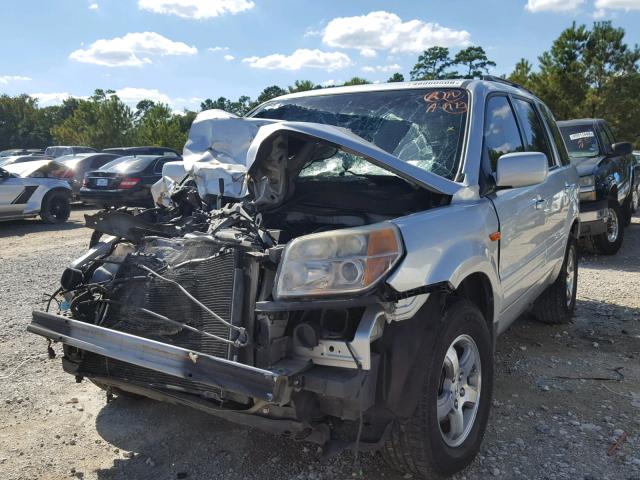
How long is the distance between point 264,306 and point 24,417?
2.10 meters

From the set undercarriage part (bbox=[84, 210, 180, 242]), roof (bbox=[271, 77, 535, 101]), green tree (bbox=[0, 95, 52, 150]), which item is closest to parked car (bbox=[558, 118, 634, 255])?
roof (bbox=[271, 77, 535, 101])

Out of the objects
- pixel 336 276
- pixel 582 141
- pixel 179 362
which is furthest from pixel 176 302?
pixel 582 141

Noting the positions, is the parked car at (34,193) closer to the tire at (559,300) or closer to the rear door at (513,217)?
the tire at (559,300)

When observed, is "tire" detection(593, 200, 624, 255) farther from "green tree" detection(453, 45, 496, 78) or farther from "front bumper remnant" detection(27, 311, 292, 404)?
"green tree" detection(453, 45, 496, 78)

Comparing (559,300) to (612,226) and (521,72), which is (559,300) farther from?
(521,72)

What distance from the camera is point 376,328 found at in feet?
7.64

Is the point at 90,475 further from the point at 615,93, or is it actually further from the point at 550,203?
the point at 615,93

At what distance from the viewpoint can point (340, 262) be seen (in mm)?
2365

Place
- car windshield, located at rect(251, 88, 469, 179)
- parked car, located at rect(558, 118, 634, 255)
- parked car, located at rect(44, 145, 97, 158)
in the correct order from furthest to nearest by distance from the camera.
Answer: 1. parked car, located at rect(44, 145, 97, 158)
2. parked car, located at rect(558, 118, 634, 255)
3. car windshield, located at rect(251, 88, 469, 179)

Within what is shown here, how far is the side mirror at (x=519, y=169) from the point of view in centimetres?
319

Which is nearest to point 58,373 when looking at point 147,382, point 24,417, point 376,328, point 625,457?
point 24,417

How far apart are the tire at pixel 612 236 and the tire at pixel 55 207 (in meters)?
11.2

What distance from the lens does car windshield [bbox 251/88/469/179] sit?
3.47 m

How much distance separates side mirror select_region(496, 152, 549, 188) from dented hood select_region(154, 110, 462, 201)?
1.00 ft
